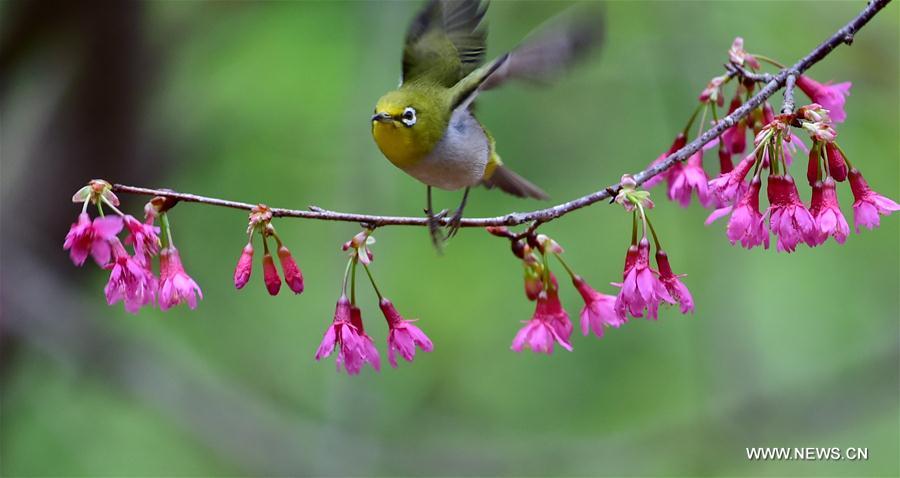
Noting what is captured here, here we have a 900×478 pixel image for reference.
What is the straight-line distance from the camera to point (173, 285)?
256 centimetres

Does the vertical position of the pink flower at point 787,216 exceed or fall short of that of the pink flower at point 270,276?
it exceeds it

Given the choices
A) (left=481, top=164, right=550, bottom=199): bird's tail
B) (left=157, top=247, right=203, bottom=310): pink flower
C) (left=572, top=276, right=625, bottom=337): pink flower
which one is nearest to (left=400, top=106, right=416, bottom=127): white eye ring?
(left=481, top=164, right=550, bottom=199): bird's tail

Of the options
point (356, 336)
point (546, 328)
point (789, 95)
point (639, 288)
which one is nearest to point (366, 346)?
point (356, 336)

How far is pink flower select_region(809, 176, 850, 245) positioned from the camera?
2.29 meters

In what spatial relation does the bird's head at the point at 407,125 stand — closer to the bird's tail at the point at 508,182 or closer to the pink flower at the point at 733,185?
the bird's tail at the point at 508,182

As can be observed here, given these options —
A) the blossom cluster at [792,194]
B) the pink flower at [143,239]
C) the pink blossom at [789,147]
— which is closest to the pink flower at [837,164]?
the blossom cluster at [792,194]

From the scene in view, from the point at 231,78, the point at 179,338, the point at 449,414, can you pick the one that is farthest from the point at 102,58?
the point at 449,414

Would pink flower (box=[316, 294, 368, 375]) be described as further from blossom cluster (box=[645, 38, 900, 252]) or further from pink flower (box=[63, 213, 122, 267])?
blossom cluster (box=[645, 38, 900, 252])

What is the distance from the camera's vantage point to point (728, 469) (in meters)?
5.74

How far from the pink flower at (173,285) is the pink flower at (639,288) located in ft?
3.82

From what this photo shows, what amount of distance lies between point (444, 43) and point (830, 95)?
1291 mm

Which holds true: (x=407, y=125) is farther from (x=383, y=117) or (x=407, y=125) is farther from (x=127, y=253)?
(x=127, y=253)

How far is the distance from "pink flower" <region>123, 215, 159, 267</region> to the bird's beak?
776mm

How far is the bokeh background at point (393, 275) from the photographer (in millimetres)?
5570
